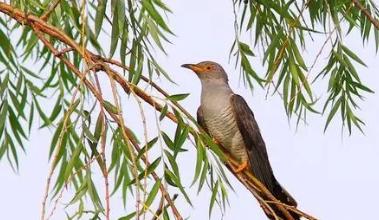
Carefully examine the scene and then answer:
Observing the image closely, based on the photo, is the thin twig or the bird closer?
the thin twig

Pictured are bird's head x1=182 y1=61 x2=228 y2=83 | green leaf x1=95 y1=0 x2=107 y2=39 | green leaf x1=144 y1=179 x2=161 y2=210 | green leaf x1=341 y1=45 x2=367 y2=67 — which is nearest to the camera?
green leaf x1=144 y1=179 x2=161 y2=210

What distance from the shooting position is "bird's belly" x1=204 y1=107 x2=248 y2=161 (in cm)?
465

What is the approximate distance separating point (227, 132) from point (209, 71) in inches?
21.5

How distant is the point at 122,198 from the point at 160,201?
111 cm

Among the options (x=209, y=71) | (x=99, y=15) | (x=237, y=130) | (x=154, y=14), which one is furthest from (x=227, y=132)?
(x=99, y=15)

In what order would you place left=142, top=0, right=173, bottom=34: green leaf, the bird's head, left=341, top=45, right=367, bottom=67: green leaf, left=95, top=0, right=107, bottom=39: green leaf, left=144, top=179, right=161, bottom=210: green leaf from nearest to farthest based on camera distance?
1. left=144, top=179, right=161, bottom=210: green leaf
2. left=95, top=0, right=107, bottom=39: green leaf
3. left=142, top=0, right=173, bottom=34: green leaf
4. left=341, top=45, right=367, bottom=67: green leaf
5. the bird's head

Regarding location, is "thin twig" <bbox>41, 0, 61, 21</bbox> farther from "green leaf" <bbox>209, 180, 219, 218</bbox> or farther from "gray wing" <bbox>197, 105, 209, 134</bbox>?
"gray wing" <bbox>197, 105, 209, 134</bbox>

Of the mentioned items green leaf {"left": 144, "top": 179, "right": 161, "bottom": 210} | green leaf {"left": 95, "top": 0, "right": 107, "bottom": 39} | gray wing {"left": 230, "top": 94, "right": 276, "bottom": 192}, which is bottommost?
green leaf {"left": 144, "top": 179, "right": 161, "bottom": 210}

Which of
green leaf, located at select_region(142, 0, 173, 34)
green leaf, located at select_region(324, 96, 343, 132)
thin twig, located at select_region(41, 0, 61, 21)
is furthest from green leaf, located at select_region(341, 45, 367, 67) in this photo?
thin twig, located at select_region(41, 0, 61, 21)

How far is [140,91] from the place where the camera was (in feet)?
9.18

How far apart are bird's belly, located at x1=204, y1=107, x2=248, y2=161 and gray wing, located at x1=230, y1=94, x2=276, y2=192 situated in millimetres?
27

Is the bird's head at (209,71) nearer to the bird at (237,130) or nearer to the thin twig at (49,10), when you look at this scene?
the bird at (237,130)

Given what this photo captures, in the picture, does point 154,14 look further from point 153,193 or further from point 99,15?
point 153,193

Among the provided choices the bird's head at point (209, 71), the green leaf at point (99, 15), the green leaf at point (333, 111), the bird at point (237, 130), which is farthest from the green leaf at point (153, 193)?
the bird's head at point (209, 71)
